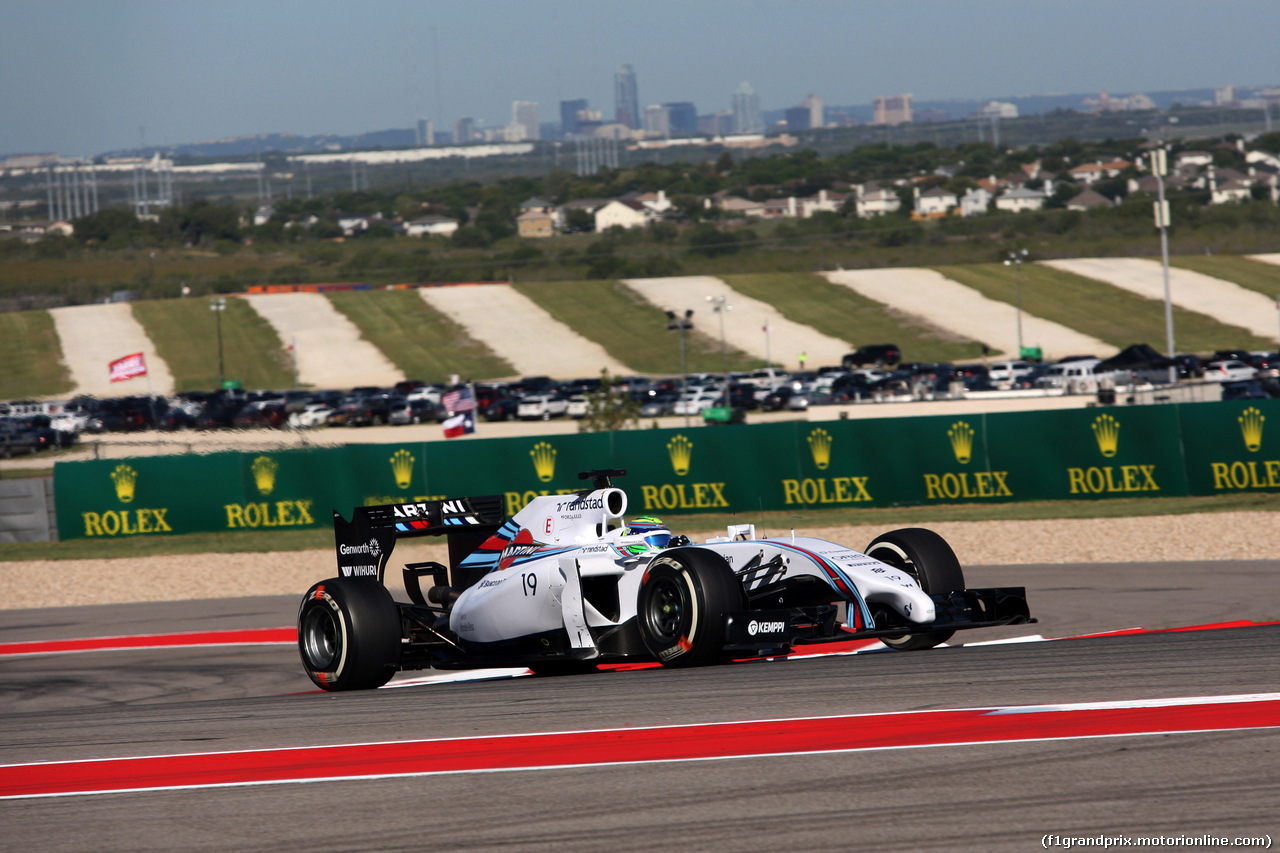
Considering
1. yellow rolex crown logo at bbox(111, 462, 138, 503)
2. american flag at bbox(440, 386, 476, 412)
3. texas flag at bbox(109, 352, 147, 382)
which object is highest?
texas flag at bbox(109, 352, 147, 382)

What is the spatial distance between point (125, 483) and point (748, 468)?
42.1 ft

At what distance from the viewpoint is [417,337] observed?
89250 mm

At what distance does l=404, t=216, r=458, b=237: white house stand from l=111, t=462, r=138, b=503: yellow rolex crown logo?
162 metres

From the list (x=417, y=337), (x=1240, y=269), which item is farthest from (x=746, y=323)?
(x=1240, y=269)

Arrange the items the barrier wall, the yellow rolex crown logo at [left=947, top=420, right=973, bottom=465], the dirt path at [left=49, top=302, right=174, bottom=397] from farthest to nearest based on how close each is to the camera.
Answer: the dirt path at [left=49, top=302, right=174, bottom=397]
the yellow rolex crown logo at [left=947, top=420, right=973, bottom=465]
the barrier wall

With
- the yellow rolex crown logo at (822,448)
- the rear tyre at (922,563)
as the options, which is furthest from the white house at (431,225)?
the rear tyre at (922,563)

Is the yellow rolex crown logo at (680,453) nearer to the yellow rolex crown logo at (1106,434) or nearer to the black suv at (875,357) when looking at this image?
the yellow rolex crown logo at (1106,434)

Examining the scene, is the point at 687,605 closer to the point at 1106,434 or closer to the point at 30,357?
the point at 1106,434

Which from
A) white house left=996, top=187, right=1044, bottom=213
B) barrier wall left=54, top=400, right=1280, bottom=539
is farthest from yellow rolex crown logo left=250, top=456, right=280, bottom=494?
white house left=996, top=187, right=1044, bottom=213

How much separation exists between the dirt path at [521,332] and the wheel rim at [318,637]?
6966 cm

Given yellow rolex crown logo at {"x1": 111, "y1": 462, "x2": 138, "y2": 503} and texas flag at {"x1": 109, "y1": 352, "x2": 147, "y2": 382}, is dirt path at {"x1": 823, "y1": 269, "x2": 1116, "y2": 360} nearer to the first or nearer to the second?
texas flag at {"x1": 109, "y1": 352, "x2": 147, "y2": 382}

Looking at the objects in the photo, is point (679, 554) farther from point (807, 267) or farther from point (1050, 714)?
point (807, 267)

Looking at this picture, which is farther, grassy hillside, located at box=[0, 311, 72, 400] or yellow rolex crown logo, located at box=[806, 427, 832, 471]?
grassy hillside, located at box=[0, 311, 72, 400]

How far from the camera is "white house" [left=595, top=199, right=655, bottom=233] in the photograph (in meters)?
189
